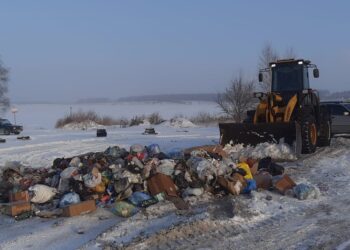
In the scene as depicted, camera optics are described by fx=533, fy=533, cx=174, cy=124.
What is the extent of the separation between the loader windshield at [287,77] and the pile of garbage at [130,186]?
6.89m

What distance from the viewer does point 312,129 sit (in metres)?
16.5

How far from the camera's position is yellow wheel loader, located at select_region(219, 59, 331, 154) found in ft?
50.1

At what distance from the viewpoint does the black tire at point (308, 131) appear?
15.5 metres

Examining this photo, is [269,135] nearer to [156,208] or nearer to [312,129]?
[312,129]

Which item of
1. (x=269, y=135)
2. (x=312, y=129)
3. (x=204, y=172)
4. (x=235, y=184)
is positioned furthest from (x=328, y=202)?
(x=312, y=129)

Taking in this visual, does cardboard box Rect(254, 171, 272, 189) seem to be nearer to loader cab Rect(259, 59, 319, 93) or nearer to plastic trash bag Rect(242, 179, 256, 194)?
plastic trash bag Rect(242, 179, 256, 194)

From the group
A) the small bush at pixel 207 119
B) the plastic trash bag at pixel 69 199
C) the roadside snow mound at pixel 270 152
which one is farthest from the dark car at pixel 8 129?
the plastic trash bag at pixel 69 199

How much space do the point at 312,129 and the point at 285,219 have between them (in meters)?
9.02

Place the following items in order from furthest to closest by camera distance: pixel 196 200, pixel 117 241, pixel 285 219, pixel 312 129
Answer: pixel 312 129
pixel 196 200
pixel 285 219
pixel 117 241

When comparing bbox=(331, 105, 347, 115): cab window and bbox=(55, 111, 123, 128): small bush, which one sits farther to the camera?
bbox=(55, 111, 123, 128): small bush

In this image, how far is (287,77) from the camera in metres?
17.5

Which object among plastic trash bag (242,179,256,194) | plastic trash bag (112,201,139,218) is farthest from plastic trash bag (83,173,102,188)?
plastic trash bag (242,179,256,194)

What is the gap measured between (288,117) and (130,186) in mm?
7825

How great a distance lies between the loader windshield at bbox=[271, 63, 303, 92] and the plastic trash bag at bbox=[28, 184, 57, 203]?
9.69m
